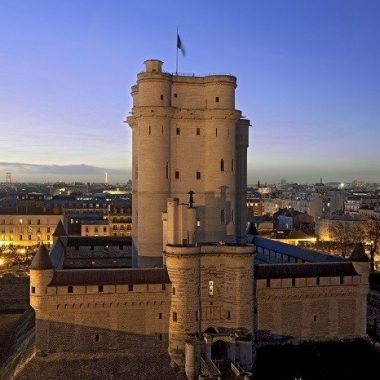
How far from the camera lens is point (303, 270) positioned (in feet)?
161

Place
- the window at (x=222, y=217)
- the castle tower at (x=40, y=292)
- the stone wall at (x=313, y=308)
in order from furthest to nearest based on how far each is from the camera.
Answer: the window at (x=222, y=217) → the stone wall at (x=313, y=308) → the castle tower at (x=40, y=292)

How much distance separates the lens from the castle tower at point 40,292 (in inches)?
1724

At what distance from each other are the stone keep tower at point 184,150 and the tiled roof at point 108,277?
11.0m

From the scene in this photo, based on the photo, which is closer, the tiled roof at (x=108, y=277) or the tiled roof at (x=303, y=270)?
the tiled roof at (x=108, y=277)

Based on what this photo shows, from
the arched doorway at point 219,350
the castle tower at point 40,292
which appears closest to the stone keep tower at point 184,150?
the arched doorway at point 219,350

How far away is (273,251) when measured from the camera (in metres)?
66.6

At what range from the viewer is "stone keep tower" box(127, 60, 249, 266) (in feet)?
189

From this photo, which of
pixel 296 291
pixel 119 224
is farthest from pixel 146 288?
pixel 119 224

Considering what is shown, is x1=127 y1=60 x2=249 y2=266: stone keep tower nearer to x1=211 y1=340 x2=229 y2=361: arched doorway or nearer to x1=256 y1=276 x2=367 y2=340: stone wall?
x1=256 y1=276 x2=367 y2=340: stone wall

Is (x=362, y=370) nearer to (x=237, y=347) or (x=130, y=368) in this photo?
(x=237, y=347)

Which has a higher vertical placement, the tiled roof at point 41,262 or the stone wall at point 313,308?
the tiled roof at point 41,262

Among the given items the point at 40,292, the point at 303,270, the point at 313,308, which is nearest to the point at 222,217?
the point at 303,270

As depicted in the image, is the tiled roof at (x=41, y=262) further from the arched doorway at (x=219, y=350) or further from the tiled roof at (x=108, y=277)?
the arched doorway at (x=219, y=350)

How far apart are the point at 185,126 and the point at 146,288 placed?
20.4 metres
